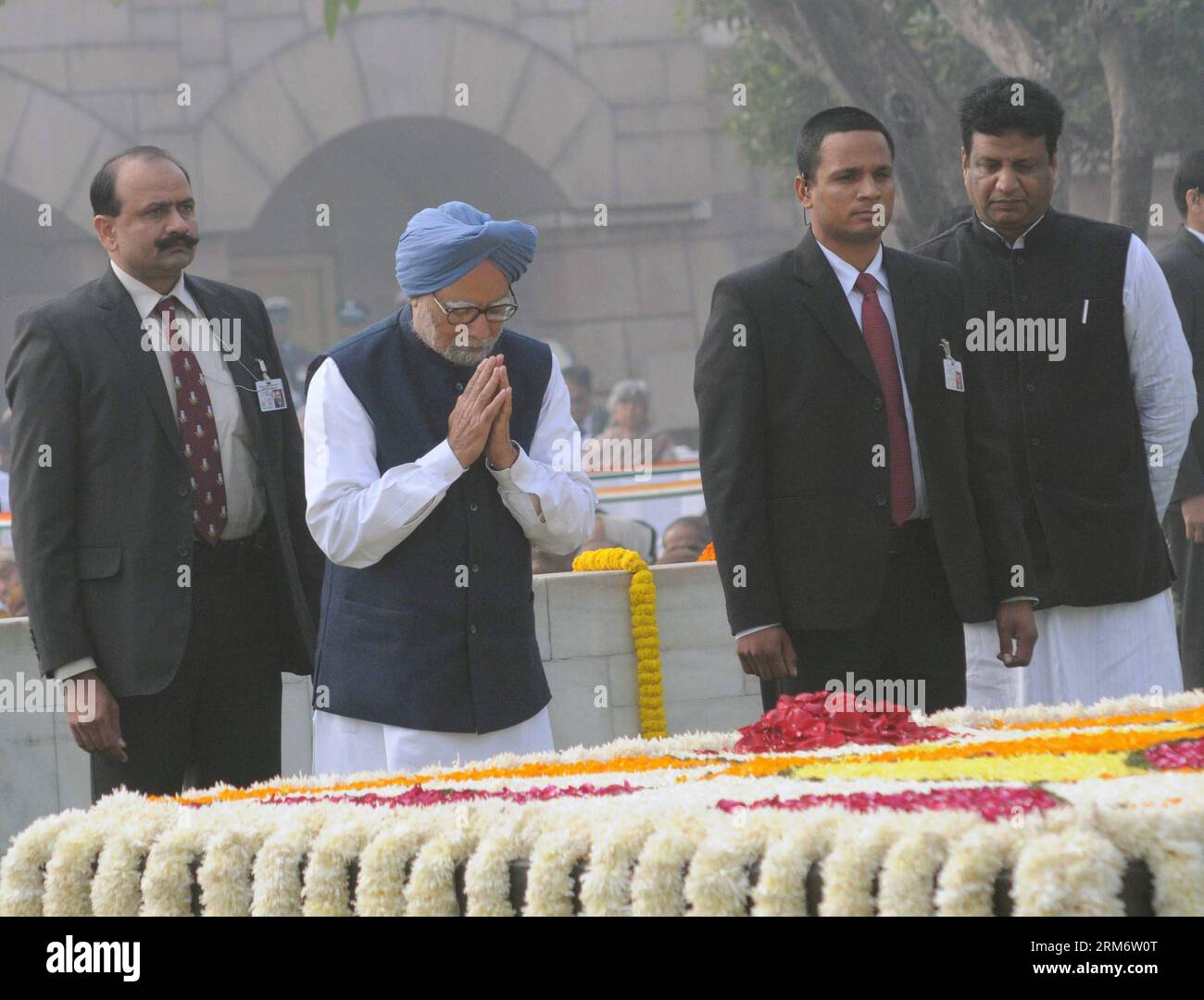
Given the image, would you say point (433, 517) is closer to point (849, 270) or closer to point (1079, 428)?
point (849, 270)

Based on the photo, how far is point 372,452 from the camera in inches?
148

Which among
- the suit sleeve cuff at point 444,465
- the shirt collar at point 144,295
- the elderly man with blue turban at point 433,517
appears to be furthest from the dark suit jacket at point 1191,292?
the suit sleeve cuff at point 444,465

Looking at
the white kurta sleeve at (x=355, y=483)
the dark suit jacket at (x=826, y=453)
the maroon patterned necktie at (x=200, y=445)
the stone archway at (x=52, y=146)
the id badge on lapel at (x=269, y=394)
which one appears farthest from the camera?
the stone archway at (x=52, y=146)

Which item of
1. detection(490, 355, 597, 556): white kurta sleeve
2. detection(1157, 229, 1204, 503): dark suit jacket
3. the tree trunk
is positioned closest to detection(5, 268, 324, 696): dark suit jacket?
detection(490, 355, 597, 556): white kurta sleeve

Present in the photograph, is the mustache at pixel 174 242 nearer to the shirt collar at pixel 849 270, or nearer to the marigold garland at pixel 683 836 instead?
the shirt collar at pixel 849 270

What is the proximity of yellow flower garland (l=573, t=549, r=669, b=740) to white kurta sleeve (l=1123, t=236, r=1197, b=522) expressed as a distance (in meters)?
2.43

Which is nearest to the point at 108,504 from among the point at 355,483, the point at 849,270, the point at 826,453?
the point at 355,483

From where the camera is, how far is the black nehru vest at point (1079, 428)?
4.47 m

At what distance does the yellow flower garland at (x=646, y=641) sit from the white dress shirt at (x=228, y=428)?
253 centimetres

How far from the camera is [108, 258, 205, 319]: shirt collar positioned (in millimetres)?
4387

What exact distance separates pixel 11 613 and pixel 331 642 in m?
4.41

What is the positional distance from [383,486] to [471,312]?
1.26 ft

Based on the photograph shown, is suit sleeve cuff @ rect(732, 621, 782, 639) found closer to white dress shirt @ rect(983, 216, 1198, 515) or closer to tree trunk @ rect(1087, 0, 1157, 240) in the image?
white dress shirt @ rect(983, 216, 1198, 515)
